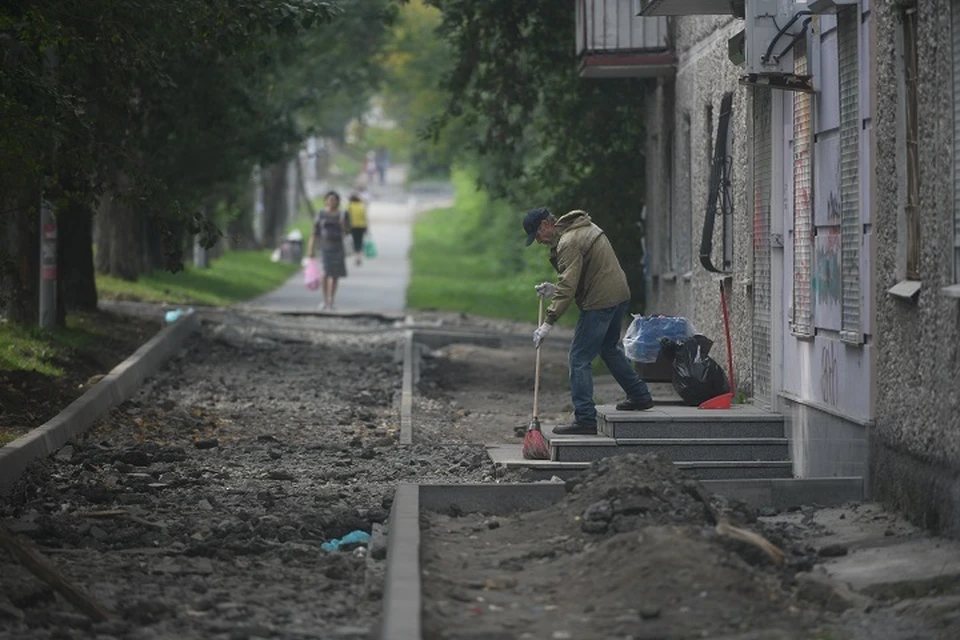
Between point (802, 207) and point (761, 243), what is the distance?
68.1 inches

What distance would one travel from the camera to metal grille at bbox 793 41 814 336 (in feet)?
44.8

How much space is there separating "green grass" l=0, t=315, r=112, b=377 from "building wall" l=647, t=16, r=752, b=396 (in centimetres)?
641

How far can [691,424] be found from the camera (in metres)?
13.8

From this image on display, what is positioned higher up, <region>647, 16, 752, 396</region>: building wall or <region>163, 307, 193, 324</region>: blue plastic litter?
<region>647, 16, 752, 396</region>: building wall

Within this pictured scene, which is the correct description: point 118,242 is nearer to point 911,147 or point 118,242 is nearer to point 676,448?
point 676,448

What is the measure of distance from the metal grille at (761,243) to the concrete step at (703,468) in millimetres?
1378

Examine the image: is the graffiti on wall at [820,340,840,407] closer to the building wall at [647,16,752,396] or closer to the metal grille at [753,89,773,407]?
the metal grille at [753,89,773,407]

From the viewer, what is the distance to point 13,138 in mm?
13789

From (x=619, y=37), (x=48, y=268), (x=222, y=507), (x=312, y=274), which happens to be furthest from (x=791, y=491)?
(x=312, y=274)

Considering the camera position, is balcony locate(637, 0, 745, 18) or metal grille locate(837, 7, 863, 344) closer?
metal grille locate(837, 7, 863, 344)

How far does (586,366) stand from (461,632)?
6.31 metres

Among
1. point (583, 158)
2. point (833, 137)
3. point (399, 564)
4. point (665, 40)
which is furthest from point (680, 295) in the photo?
point (399, 564)

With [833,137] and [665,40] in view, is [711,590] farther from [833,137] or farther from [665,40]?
[665,40]

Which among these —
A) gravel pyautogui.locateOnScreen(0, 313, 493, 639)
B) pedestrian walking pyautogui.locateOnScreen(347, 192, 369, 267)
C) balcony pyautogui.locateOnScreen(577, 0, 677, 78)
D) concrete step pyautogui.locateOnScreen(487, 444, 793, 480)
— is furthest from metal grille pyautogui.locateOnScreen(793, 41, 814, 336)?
pedestrian walking pyautogui.locateOnScreen(347, 192, 369, 267)
